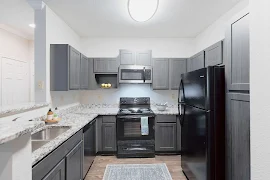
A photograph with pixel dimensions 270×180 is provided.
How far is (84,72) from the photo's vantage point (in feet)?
12.8

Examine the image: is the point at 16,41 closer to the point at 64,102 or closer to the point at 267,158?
the point at 64,102

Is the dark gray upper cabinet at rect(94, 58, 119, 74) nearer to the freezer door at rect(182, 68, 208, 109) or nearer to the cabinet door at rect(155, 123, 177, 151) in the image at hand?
the cabinet door at rect(155, 123, 177, 151)

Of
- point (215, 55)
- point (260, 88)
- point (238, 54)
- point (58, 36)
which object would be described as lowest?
point (260, 88)

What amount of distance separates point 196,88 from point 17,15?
122 inches

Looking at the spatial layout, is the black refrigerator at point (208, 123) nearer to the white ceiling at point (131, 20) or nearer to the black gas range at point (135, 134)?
the white ceiling at point (131, 20)

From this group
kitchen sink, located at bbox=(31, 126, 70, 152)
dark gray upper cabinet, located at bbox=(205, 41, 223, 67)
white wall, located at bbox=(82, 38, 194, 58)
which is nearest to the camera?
kitchen sink, located at bbox=(31, 126, 70, 152)

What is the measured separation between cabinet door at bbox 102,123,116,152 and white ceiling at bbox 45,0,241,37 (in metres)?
1.93

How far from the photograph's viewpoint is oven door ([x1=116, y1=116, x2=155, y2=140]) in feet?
12.5

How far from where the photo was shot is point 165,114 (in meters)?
3.89

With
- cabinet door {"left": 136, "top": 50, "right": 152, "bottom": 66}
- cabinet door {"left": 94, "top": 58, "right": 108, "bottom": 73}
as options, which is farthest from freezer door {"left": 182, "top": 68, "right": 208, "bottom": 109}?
cabinet door {"left": 94, "top": 58, "right": 108, "bottom": 73}

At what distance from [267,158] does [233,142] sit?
1.04 meters

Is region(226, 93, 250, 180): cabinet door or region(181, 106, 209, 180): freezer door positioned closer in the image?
region(226, 93, 250, 180): cabinet door

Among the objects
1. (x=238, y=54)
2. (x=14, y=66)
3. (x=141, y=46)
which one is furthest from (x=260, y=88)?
(x=14, y=66)

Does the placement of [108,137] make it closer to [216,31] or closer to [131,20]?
[131,20]
